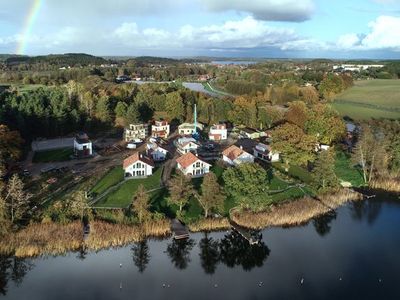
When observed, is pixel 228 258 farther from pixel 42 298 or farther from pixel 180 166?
pixel 180 166

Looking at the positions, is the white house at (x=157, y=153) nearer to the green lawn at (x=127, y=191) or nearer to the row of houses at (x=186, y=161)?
the row of houses at (x=186, y=161)

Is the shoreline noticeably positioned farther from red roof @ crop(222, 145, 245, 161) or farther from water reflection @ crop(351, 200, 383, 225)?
red roof @ crop(222, 145, 245, 161)

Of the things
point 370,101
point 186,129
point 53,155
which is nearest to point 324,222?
point 186,129

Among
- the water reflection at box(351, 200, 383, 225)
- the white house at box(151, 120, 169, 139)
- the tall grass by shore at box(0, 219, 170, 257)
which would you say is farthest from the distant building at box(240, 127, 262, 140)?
the tall grass by shore at box(0, 219, 170, 257)

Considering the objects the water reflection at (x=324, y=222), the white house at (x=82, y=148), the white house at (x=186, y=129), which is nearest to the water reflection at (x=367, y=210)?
the water reflection at (x=324, y=222)

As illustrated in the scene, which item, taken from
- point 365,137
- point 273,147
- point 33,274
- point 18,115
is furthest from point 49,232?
point 365,137

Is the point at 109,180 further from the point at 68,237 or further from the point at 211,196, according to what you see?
the point at 211,196

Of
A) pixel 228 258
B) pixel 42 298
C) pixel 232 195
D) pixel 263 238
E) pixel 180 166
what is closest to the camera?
pixel 42 298
